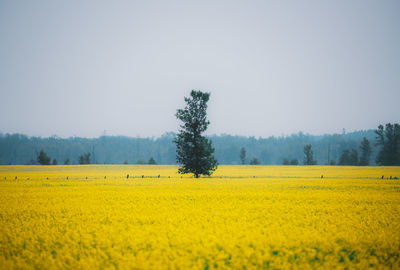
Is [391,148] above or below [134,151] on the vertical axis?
above

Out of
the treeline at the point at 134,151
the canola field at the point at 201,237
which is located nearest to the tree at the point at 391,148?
the treeline at the point at 134,151

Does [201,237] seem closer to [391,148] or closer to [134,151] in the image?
[391,148]

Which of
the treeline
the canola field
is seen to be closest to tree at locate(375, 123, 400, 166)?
the treeline

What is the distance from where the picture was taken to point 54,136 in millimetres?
183500

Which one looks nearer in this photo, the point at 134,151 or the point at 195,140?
the point at 195,140

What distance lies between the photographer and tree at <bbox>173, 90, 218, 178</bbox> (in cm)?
4125

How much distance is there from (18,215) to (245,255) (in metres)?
12.0

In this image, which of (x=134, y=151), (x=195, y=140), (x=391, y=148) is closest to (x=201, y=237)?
(x=195, y=140)

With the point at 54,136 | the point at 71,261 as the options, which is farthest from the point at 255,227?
the point at 54,136

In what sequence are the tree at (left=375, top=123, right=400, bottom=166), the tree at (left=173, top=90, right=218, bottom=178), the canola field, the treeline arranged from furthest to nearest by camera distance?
the treeline → the tree at (left=375, top=123, right=400, bottom=166) → the tree at (left=173, top=90, right=218, bottom=178) → the canola field

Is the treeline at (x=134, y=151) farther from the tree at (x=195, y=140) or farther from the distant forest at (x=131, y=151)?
the tree at (x=195, y=140)

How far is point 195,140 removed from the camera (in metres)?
41.4

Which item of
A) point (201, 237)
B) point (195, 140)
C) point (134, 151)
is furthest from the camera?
point (134, 151)

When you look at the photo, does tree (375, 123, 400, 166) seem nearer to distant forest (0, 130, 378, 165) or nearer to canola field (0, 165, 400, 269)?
distant forest (0, 130, 378, 165)
